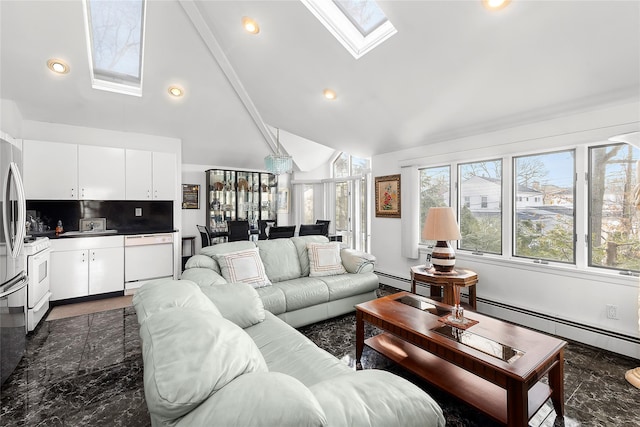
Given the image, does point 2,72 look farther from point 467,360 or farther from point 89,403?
point 467,360

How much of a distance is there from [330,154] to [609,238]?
17.1 feet

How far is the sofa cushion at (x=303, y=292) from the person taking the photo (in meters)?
2.91

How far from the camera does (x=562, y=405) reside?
5.88 ft

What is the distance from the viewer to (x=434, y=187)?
4.26m

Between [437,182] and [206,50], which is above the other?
[206,50]

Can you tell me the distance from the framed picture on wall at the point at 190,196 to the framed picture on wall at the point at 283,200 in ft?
6.42

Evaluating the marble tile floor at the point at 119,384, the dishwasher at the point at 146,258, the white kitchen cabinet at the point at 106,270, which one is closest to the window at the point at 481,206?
the marble tile floor at the point at 119,384

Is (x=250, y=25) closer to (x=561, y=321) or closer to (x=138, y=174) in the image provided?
(x=138, y=174)

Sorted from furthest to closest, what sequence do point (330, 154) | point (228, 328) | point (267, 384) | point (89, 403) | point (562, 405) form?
point (330, 154), point (89, 403), point (562, 405), point (228, 328), point (267, 384)

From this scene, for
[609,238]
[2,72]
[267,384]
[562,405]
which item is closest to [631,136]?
[609,238]

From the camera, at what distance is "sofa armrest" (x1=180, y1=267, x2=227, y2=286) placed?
2.46m

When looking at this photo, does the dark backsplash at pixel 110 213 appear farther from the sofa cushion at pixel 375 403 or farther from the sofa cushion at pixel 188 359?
the sofa cushion at pixel 375 403

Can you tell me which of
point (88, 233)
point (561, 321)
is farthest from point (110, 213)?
point (561, 321)

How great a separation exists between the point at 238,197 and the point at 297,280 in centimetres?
382
